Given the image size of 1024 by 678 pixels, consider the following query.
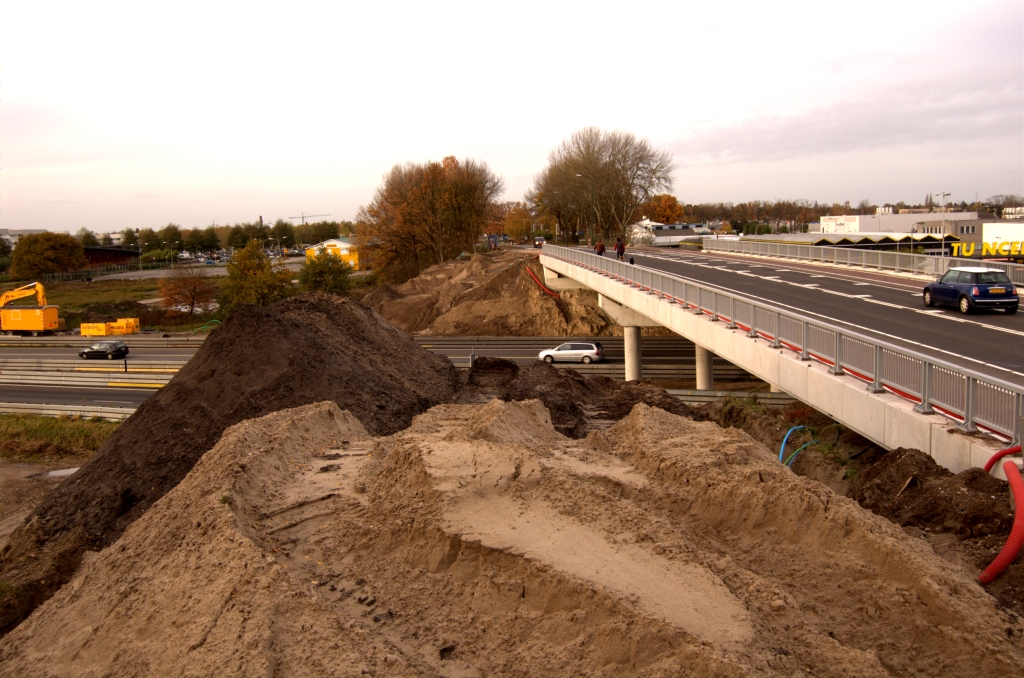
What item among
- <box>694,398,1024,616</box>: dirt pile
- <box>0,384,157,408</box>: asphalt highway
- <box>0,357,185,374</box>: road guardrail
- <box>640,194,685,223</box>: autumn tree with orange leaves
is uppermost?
<box>640,194,685,223</box>: autumn tree with orange leaves

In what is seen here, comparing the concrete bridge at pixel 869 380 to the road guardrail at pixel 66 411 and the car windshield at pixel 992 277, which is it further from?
the road guardrail at pixel 66 411

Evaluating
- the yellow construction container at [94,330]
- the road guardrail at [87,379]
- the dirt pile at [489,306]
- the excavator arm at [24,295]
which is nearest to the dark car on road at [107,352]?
the road guardrail at [87,379]

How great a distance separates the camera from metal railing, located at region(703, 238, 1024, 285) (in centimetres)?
2736

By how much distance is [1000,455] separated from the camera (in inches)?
329

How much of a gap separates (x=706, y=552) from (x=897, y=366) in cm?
560

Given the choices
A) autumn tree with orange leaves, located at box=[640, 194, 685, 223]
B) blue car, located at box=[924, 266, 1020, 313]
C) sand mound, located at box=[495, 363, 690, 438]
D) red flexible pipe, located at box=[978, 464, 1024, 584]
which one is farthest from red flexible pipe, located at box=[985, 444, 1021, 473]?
autumn tree with orange leaves, located at box=[640, 194, 685, 223]

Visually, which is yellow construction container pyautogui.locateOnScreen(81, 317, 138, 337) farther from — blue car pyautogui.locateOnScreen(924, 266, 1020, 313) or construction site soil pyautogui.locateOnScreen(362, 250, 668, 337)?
blue car pyautogui.locateOnScreen(924, 266, 1020, 313)

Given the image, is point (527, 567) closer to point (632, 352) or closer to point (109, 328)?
point (632, 352)

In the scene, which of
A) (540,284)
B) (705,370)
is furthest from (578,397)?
(540,284)

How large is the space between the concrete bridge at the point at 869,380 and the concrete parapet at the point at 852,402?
1 cm

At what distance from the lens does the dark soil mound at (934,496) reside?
7.96 m

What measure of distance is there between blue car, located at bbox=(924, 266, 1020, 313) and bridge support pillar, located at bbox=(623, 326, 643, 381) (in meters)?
13.7

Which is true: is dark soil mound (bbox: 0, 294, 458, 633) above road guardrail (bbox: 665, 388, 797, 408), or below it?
above

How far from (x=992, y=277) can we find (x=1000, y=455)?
13964mm
